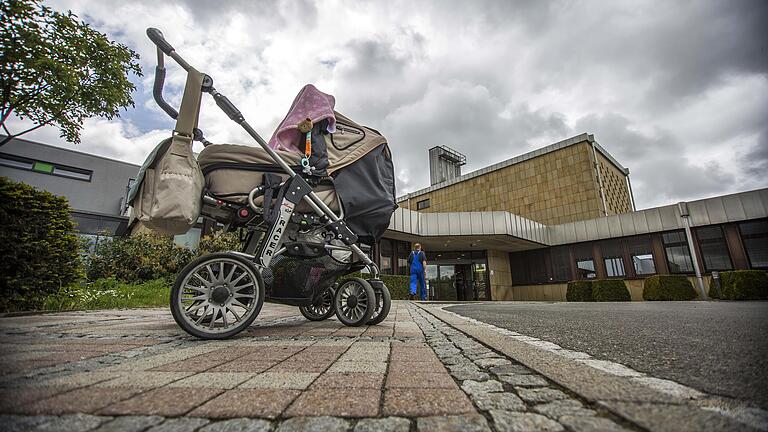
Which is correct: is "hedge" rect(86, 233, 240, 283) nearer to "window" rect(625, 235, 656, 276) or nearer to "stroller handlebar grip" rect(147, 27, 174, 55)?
"stroller handlebar grip" rect(147, 27, 174, 55)

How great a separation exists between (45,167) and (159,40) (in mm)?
21037

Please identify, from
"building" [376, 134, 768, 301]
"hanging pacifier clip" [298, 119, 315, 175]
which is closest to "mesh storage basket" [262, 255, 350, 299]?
"hanging pacifier clip" [298, 119, 315, 175]

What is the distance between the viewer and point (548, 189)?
21.5 metres

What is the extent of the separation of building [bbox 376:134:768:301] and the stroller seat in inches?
507

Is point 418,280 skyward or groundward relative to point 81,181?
groundward

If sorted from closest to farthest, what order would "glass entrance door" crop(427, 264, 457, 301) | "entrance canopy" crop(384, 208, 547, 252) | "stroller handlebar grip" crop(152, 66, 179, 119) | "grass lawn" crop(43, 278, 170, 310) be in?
"stroller handlebar grip" crop(152, 66, 179, 119)
"grass lawn" crop(43, 278, 170, 310)
"entrance canopy" crop(384, 208, 547, 252)
"glass entrance door" crop(427, 264, 457, 301)

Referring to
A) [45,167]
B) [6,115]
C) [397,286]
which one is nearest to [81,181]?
[45,167]

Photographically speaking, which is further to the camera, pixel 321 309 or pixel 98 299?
pixel 98 299

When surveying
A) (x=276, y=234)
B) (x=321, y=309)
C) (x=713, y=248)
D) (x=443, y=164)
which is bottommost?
(x=321, y=309)

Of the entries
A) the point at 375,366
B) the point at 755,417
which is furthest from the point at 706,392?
the point at 375,366

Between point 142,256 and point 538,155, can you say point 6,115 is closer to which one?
point 142,256

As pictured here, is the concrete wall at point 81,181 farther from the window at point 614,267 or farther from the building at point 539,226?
the window at point 614,267

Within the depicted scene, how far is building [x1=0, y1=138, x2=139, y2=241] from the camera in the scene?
15.8 m

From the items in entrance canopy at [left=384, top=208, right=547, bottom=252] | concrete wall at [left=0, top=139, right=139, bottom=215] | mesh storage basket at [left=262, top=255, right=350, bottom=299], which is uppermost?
concrete wall at [left=0, top=139, right=139, bottom=215]
